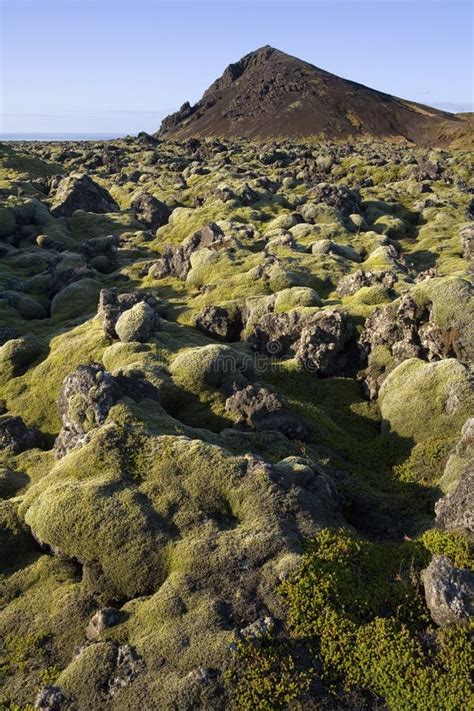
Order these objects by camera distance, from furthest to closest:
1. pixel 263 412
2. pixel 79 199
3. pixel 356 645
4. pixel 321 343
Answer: pixel 79 199 < pixel 321 343 < pixel 263 412 < pixel 356 645

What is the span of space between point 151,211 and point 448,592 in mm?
85363

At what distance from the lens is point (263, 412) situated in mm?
28375

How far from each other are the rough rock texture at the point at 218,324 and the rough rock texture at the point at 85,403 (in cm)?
1843

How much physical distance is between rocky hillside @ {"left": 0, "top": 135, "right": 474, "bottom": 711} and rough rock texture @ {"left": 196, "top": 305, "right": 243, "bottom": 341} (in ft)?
0.56

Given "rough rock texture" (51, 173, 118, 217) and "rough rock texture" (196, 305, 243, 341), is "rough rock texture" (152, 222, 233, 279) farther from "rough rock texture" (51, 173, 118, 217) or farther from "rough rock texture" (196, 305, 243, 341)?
"rough rock texture" (51, 173, 118, 217)

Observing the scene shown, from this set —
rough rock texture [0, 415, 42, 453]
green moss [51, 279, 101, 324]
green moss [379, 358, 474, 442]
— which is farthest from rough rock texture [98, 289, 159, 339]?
green moss [379, 358, 474, 442]

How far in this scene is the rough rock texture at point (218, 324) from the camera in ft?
145

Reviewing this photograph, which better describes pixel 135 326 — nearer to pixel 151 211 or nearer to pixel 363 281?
pixel 363 281

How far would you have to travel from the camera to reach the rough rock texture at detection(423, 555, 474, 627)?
50.8 feet

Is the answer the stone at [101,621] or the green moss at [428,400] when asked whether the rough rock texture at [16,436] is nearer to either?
the stone at [101,621]

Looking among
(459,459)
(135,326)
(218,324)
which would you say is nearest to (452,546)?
(459,459)

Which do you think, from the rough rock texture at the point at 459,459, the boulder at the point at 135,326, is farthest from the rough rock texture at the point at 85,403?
the rough rock texture at the point at 459,459

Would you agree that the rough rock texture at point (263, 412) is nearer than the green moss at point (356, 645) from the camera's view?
No

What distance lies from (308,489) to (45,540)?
32.9ft
